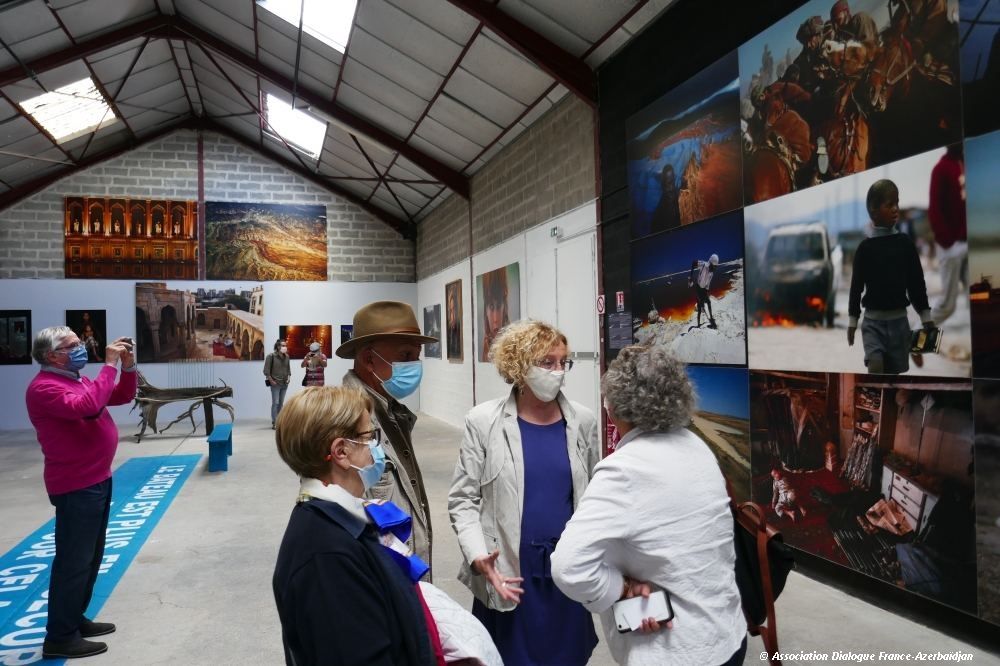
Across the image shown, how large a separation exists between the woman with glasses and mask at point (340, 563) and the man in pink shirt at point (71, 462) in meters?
2.25

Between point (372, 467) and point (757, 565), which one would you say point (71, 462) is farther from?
point (757, 565)

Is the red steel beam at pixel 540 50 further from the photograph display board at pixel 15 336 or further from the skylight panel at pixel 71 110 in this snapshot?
the photograph display board at pixel 15 336

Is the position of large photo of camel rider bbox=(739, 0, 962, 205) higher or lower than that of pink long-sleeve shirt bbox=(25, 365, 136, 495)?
higher

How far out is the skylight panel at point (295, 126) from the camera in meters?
11.9

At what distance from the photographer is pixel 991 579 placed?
318 cm

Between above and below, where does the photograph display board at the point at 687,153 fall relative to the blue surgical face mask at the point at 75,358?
above

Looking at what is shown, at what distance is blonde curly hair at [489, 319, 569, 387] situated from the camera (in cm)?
235

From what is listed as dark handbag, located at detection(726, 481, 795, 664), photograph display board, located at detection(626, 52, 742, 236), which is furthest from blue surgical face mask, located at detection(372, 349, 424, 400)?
photograph display board, located at detection(626, 52, 742, 236)

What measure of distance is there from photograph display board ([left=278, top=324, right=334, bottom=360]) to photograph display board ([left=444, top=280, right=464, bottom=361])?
286 centimetres

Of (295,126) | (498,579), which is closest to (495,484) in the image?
(498,579)

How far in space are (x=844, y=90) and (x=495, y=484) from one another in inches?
131

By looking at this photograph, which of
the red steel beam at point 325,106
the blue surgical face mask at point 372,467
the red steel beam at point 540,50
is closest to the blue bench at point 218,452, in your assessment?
the red steel beam at point 325,106

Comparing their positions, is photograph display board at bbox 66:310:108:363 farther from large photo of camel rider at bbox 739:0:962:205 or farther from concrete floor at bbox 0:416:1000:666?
large photo of camel rider at bbox 739:0:962:205

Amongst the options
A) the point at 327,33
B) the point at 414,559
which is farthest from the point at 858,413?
the point at 327,33
